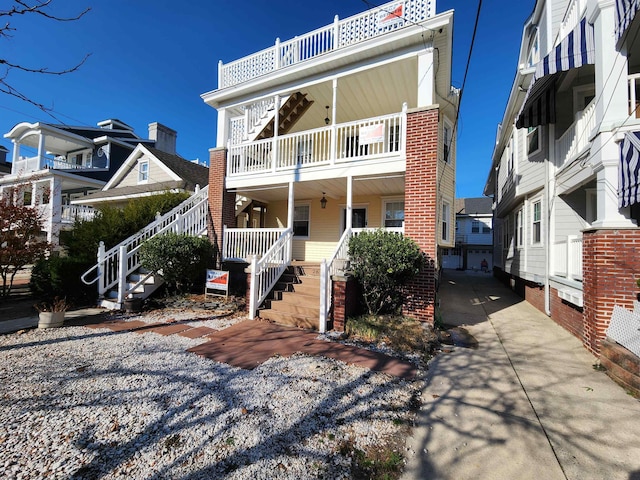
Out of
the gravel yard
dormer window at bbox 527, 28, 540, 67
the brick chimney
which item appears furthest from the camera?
the brick chimney

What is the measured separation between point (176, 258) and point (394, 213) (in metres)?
6.74

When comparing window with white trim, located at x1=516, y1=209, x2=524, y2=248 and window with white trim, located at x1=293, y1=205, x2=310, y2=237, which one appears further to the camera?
window with white trim, located at x1=293, y1=205, x2=310, y2=237

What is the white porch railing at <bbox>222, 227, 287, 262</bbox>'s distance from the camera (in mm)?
8648

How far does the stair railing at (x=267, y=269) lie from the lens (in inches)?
256

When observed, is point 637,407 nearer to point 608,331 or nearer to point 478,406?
point 608,331

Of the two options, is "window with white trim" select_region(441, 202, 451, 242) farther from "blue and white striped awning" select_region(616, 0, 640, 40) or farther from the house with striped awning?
"blue and white striped awning" select_region(616, 0, 640, 40)

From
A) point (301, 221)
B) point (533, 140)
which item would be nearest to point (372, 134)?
point (301, 221)

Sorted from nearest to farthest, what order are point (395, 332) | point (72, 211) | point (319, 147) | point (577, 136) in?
point (395, 332) → point (577, 136) → point (319, 147) → point (72, 211)

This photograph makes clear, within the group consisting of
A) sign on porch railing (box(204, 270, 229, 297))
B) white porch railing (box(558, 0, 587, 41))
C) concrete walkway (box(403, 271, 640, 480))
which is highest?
white porch railing (box(558, 0, 587, 41))

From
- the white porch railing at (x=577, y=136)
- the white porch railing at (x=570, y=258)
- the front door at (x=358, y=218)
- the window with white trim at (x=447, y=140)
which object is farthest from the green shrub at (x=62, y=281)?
the white porch railing at (x=577, y=136)

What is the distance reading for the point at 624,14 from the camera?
14.5 feet

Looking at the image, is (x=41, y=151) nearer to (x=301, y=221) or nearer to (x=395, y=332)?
(x=301, y=221)

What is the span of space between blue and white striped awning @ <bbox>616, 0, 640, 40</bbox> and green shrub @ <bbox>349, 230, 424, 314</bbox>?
4.62 metres

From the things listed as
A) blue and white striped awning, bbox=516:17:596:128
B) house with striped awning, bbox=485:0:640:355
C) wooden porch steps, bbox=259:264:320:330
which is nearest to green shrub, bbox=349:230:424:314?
wooden porch steps, bbox=259:264:320:330
